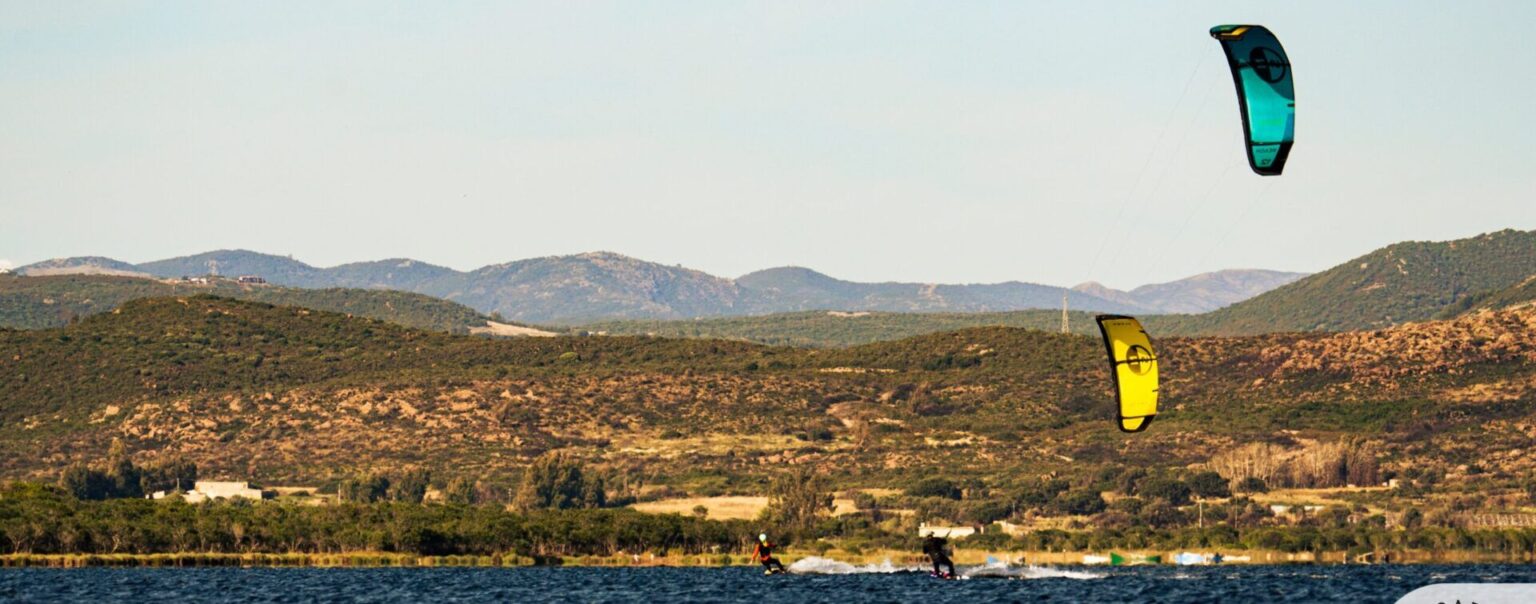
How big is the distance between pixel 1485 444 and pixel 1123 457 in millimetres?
28906

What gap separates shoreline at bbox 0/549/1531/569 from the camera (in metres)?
111

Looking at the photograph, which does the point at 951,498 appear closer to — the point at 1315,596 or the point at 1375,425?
the point at 1375,425

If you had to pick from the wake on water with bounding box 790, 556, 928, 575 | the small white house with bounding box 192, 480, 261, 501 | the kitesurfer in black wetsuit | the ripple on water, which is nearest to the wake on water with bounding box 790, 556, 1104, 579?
the wake on water with bounding box 790, 556, 928, 575

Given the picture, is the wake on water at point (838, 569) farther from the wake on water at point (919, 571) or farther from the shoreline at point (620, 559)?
the shoreline at point (620, 559)

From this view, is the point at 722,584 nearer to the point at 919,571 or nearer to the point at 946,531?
the point at 919,571

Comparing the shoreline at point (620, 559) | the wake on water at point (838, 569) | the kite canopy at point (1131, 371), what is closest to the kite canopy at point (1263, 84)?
the kite canopy at point (1131, 371)

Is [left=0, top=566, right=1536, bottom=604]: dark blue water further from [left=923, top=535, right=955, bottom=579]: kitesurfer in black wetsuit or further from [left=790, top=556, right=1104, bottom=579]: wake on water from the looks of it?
[left=923, top=535, right=955, bottom=579]: kitesurfer in black wetsuit

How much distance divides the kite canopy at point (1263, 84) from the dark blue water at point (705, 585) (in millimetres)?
22913

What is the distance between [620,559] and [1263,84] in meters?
63.9

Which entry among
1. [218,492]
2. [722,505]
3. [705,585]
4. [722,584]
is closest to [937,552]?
[722,584]

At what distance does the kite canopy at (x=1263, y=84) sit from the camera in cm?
6331

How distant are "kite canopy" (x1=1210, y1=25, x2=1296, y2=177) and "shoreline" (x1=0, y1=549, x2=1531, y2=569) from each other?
52.6 m

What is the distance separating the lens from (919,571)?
346ft

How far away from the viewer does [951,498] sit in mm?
171125
